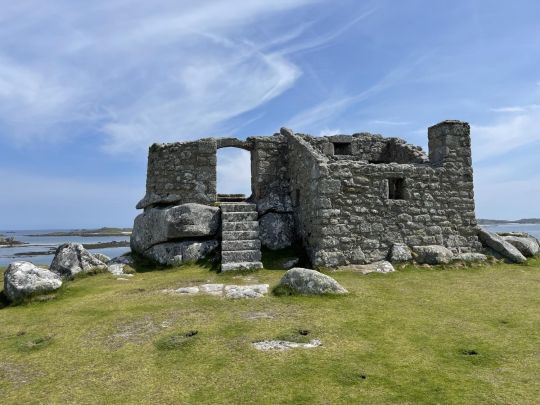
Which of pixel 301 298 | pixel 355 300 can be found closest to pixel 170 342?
pixel 301 298

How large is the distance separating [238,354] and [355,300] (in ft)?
12.5

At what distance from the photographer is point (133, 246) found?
638 inches

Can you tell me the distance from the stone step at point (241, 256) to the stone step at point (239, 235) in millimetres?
666

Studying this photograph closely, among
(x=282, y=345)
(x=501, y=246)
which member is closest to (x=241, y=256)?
(x=282, y=345)

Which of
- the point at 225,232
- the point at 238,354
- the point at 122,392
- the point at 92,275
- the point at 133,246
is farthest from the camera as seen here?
the point at 133,246

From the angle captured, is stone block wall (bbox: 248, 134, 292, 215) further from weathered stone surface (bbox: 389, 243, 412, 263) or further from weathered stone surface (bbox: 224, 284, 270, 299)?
weathered stone surface (bbox: 224, 284, 270, 299)

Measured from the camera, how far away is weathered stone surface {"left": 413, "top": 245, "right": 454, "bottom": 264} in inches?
523

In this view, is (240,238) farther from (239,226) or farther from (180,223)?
(180,223)

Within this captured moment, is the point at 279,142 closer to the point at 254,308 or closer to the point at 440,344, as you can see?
the point at 254,308

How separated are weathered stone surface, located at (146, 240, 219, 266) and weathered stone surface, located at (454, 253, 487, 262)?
8.27 meters

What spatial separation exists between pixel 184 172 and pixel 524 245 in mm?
12970

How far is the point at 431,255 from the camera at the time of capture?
13.3 m

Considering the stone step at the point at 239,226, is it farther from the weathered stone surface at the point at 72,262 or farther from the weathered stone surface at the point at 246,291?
the weathered stone surface at the point at 72,262

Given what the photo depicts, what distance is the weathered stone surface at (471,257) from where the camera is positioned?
13.7m
